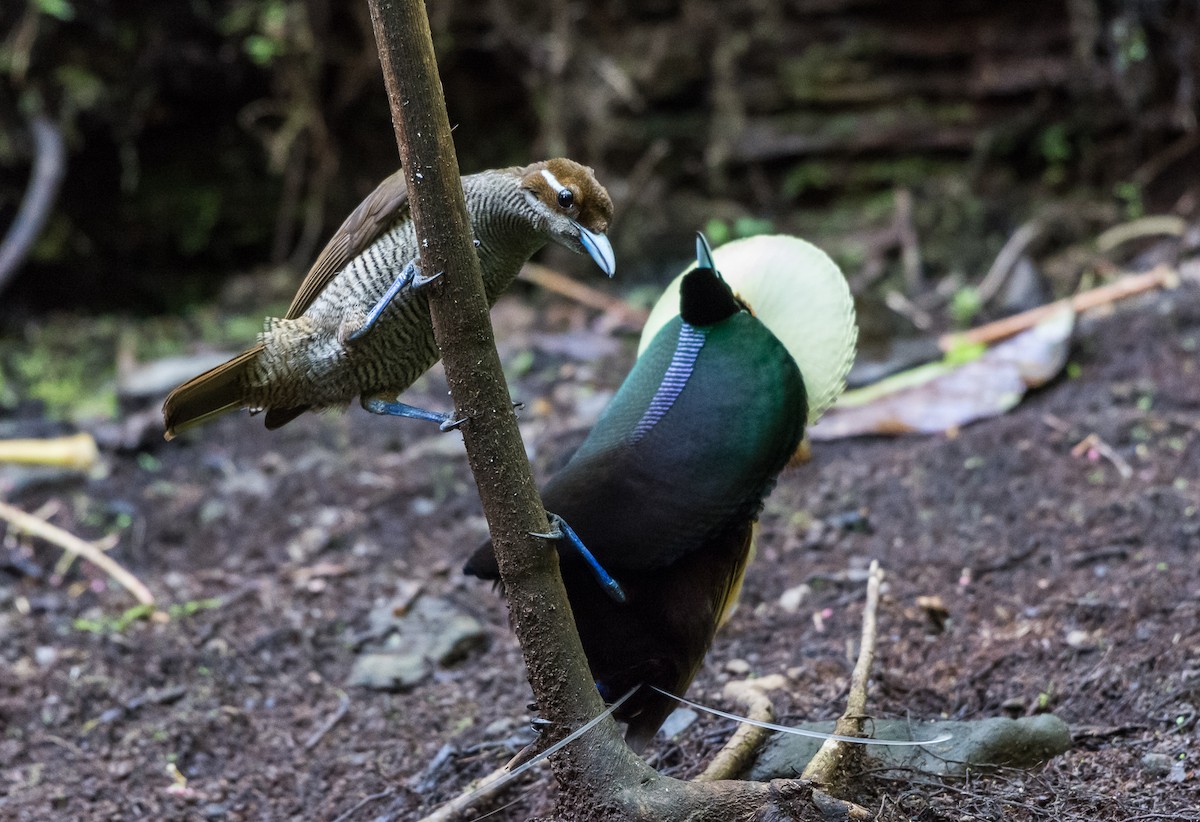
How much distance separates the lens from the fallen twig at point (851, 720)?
217 centimetres

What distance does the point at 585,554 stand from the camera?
83.0 inches

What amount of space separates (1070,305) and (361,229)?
351 cm

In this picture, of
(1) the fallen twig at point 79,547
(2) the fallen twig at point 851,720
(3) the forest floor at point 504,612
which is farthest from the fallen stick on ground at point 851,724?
(1) the fallen twig at point 79,547

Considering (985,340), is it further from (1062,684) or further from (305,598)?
(305,598)

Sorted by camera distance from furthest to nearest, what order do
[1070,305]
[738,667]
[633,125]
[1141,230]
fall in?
[633,125]
[1141,230]
[1070,305]
[738,667]

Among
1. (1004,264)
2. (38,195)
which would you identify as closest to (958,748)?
(1004,264)

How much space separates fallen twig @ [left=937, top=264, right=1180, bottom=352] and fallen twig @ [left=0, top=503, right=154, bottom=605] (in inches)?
128

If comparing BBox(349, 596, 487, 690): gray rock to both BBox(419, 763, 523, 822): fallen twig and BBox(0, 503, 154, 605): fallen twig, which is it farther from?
BBox(419, 763, 523, 822): fallen twig

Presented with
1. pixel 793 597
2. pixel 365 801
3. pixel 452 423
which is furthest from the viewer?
pixel 793 597

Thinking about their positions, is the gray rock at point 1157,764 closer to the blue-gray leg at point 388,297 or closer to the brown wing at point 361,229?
the blue-gray leg at point 388,297

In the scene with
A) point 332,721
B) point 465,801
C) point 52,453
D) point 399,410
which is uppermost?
point 399,410

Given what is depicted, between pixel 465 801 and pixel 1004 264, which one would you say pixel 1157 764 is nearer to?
A: pixel 465 801

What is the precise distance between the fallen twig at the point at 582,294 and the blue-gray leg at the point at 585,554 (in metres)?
3.73

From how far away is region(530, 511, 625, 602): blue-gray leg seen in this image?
203cm
